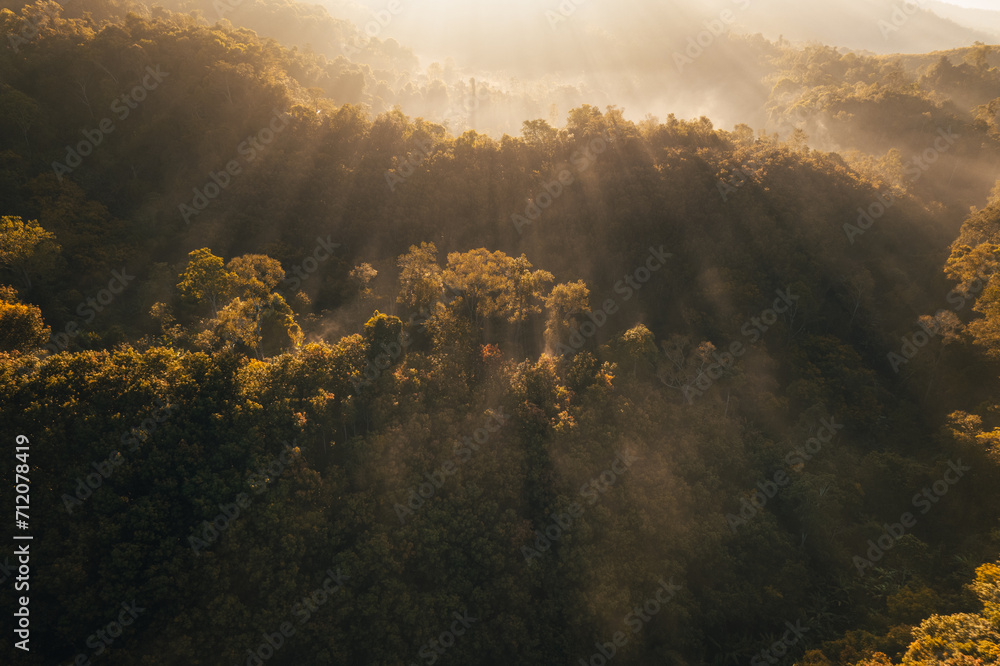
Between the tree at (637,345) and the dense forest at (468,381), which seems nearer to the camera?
the dense forest at (468,381)

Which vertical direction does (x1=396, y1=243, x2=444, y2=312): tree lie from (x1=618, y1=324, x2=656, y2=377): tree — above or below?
above

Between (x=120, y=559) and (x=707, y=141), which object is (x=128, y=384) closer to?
(x=120, y=559)

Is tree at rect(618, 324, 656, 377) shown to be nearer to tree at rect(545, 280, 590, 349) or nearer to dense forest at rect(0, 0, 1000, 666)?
dense forest at rect(0, 0, 1000, 666)

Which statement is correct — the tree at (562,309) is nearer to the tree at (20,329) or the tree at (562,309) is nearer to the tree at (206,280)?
the tree at (206,280)

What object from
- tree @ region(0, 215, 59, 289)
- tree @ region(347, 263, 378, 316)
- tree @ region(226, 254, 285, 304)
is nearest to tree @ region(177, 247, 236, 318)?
tree @ region(226, 254, 285, 304)

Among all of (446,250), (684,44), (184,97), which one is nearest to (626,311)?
(446,250)

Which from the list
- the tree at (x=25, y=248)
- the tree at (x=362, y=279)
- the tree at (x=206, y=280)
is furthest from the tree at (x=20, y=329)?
the tree at (x=362, y=279)

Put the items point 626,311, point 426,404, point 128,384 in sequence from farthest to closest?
point 626,311, point 426,404, point 128,384
